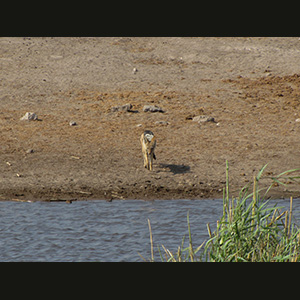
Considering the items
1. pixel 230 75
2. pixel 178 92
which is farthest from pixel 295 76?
pixel 178 92

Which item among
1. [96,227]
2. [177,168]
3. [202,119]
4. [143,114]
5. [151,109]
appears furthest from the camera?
[151,109]

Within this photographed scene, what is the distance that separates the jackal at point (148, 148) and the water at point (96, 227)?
1.23 meters

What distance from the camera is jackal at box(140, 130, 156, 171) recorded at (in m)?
12.0

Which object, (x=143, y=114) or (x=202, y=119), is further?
(x=143, y=114)

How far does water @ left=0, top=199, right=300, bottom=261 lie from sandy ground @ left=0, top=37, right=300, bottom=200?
497 mm

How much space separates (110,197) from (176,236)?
216 cm

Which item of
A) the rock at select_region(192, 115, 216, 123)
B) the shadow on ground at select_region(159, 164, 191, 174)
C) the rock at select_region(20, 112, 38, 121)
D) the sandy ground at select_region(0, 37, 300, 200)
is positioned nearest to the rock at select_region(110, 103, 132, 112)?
the sandy ground at select_region(0, 37, 300, 200)

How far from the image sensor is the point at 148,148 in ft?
39.3

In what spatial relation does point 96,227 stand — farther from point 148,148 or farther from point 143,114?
point 143,114

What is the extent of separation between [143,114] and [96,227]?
594cm

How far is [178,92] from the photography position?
16.9 m

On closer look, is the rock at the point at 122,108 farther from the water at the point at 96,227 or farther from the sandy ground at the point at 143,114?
the water at the point at 96,227

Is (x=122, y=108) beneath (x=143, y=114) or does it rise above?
above

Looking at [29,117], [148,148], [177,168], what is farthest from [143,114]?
[148,148]
